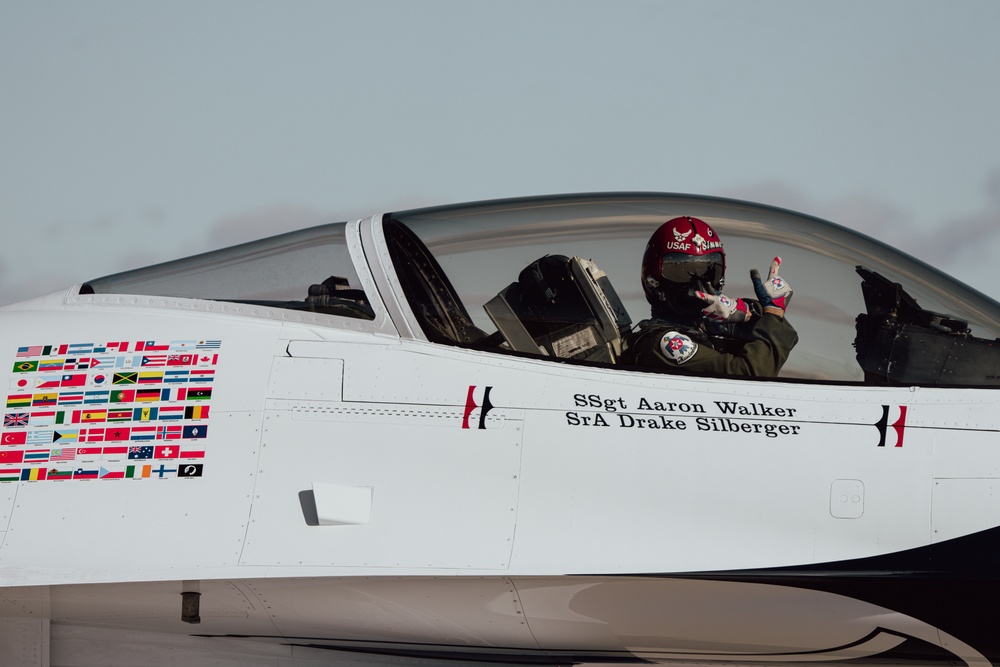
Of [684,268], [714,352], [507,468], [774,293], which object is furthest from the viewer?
[684,268]

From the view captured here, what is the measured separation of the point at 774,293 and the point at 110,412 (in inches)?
112

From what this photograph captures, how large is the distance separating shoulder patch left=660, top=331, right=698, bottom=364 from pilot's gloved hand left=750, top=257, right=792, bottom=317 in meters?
0.37

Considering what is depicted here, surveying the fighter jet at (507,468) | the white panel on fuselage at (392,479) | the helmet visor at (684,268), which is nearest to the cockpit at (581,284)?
the fighter jet at (507,468)

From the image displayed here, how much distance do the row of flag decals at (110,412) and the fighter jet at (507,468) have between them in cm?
1

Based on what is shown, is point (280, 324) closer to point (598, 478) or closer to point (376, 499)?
point (376, 499)

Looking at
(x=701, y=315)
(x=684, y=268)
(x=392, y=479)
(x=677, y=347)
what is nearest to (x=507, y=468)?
(x=392, y=479)

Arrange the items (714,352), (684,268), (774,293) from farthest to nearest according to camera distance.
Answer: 1. (684,268)
2. (774,293)
3. (714,352)

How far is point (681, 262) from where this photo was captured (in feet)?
15.1

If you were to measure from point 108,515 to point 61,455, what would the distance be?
0.35 m

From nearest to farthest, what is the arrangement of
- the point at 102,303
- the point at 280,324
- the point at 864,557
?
the point at 864,557
the point at 280,324
the point at 102,303

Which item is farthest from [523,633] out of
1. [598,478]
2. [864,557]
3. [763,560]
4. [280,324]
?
[280,324]

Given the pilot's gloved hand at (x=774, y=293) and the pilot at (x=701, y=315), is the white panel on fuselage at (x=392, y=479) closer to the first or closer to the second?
the pilot at (x=701, y=315)

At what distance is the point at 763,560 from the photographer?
3.95 metres

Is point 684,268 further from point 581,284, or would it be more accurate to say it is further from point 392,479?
point 392,479
